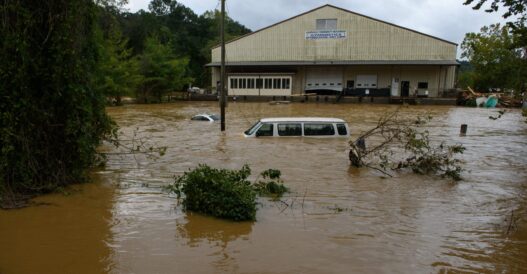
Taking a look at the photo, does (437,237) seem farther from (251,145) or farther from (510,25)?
(251,145)

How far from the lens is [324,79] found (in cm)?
5512

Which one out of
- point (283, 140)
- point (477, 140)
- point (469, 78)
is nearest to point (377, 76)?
point (469, 78)

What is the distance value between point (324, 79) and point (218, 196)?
158 ft

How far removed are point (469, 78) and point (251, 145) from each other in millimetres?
66299

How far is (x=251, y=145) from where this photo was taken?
16922mm

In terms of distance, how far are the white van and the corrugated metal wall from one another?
36.7 m

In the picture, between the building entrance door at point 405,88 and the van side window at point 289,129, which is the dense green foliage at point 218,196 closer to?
the van side window at point 289,129

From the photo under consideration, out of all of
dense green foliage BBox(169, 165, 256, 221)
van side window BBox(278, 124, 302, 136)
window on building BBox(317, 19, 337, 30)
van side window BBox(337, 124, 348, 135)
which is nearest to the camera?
dense green foliage BBox(169, 165, 256, 221)

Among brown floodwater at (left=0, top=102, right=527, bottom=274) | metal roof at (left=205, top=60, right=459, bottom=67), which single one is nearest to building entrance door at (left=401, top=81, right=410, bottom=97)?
metal roof at (left=205, top=60, right=459, bottom=67)

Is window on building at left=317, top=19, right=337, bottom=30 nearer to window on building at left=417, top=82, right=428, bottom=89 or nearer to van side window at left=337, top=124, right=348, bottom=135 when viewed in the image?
window on building at left=417, top=82, right=428, bottom=89

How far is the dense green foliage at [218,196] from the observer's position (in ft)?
27.3

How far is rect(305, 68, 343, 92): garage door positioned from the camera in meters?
54.5

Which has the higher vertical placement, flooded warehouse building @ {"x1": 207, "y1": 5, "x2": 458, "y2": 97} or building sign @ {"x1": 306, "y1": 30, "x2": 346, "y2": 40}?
building sign @ {"x1": 306, "y1": 30, "x2": 346, "y2": 40}

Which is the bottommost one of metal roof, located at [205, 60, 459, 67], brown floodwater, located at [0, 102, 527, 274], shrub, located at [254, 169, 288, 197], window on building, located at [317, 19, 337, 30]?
brown floodwater, located at [0, 102, 527, 274]
